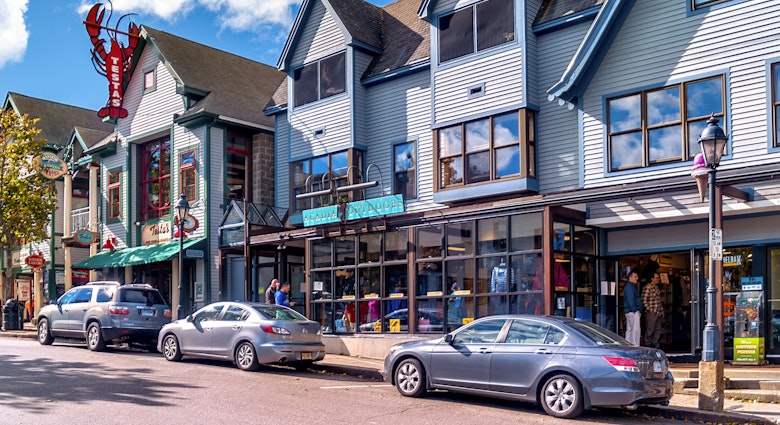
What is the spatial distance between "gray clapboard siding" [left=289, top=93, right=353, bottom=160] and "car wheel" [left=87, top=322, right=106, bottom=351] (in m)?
8.16

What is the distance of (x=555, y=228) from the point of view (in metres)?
17.5

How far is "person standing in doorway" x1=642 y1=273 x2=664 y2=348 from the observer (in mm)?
18016

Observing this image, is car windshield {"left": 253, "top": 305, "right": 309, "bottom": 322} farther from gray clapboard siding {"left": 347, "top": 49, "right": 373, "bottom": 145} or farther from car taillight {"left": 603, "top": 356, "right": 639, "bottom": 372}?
gray clapboard siding {"left": 347, "top": 49, "right": 373, "bottom": 145}

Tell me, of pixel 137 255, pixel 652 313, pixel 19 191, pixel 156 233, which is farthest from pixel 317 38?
pixel 19 191

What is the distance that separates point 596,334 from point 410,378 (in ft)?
10.3

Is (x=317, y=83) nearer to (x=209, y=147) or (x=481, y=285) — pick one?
(x=209, y=147)

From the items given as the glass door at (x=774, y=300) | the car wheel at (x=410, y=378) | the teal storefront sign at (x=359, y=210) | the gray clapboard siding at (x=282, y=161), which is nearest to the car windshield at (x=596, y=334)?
the car wheel at (x=410, y=378)

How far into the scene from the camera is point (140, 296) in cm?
2056

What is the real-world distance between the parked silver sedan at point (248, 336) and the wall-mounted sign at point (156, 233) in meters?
11.7

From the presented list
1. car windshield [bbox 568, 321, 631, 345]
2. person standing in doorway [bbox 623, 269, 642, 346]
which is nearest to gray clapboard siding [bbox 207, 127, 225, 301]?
person standing in doorway [bbox 623, 269, 642, 346]

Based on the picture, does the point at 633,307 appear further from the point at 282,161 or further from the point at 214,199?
the point at 214,199

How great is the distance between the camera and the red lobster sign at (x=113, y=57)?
97.2ft

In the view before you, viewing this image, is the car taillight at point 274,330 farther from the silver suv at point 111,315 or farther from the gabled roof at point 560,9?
the gabled roof at point 560,9

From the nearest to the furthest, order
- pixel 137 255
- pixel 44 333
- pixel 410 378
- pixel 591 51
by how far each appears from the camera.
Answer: pixel 410 378, pixel 591 51, pixel 44 333, pixel 137 255
